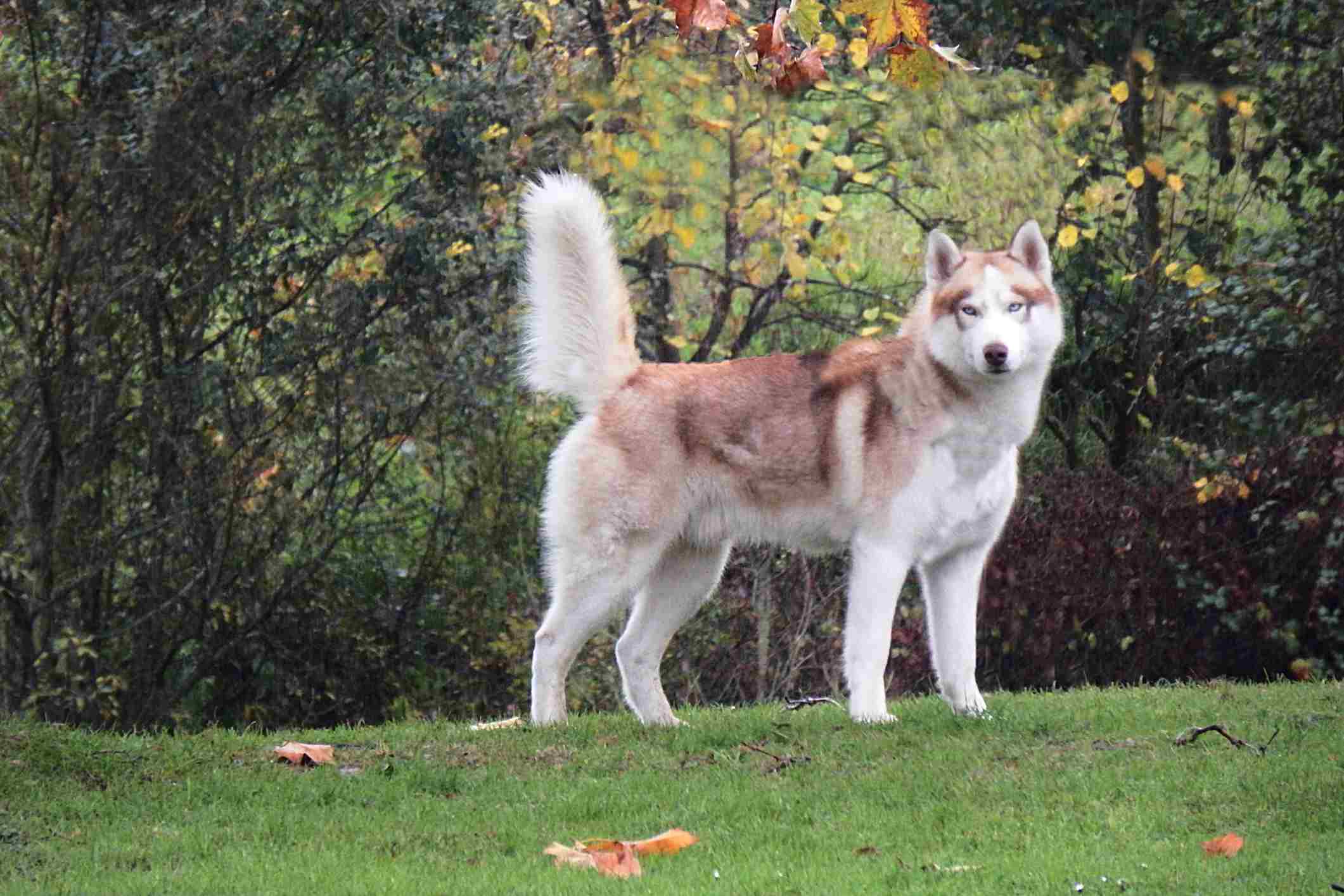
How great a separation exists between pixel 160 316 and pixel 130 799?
4462 mm

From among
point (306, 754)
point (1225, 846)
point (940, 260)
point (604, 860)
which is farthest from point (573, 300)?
point (1225, 846)

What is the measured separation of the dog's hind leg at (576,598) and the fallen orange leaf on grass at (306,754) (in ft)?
3.29

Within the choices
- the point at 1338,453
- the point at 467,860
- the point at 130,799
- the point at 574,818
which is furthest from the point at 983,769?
the point at 1338,453

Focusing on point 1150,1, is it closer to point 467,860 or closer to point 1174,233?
point 1174,233

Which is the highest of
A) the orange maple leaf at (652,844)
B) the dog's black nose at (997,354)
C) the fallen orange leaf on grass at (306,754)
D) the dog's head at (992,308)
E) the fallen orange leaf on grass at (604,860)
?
the dog's head at (992,308)

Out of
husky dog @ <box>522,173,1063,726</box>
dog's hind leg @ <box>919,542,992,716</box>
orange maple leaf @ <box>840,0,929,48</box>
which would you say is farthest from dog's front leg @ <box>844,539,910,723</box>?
orange maple leaf @ <box>840,0,929,48</box>

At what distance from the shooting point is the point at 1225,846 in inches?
199

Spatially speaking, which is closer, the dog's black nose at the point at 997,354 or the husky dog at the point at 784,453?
the dog's black nose at the point at 997,354

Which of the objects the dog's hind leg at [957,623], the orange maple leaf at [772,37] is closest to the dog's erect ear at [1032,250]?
the dog's hind leg at [957,623]

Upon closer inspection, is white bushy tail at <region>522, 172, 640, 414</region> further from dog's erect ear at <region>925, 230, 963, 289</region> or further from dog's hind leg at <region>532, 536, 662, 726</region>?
dog's erect ear at <region>925, 230, 963, 289</region>

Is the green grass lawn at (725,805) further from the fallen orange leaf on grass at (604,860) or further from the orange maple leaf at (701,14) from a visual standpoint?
the orange maple leaf at (701,14)

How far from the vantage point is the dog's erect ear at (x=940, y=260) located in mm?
7449

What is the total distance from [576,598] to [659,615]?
0.51 m

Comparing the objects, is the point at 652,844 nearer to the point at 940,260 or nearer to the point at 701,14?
the point at 701,14
